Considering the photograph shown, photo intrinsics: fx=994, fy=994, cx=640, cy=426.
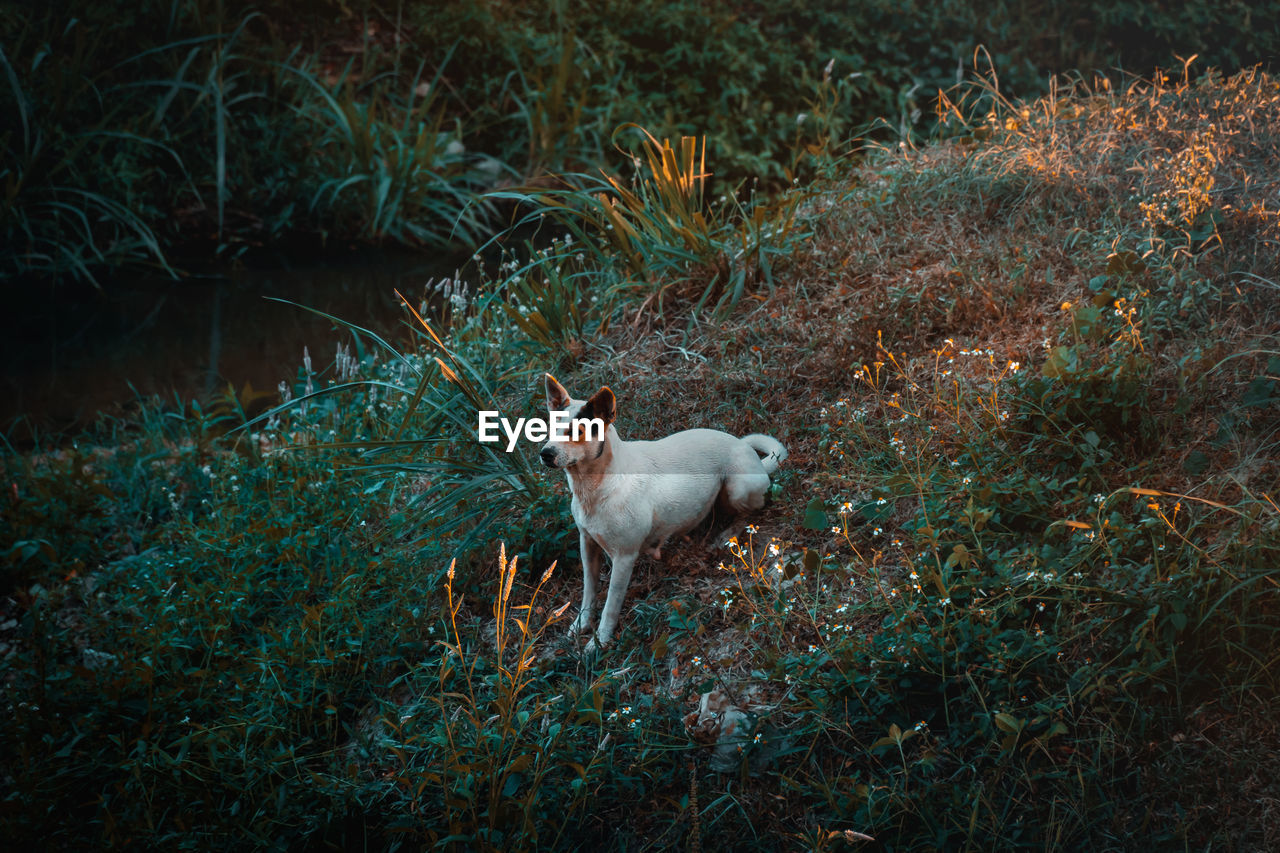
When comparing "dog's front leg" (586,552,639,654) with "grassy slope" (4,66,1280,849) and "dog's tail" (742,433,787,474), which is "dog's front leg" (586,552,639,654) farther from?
"dog's tail" (742,433,787,474)

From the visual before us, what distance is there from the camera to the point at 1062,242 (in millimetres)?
4195

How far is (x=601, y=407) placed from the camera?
283 centimetres

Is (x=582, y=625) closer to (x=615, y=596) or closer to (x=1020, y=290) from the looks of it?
(x=615, y=596)

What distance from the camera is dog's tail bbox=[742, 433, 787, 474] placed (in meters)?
3.41

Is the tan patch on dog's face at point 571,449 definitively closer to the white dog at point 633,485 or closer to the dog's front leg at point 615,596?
the white dog at point 633,485

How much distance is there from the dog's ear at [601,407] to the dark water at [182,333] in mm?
3083

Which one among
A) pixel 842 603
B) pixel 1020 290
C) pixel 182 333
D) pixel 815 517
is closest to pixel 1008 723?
pixel 842 603

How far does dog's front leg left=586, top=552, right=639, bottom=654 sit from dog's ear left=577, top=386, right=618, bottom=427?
0.48 m

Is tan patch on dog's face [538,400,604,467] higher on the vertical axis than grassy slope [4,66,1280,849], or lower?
higher

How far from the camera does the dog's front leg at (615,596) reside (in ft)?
10.0

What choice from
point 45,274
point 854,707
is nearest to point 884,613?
point 854,707

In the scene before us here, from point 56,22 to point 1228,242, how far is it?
29.4 ft

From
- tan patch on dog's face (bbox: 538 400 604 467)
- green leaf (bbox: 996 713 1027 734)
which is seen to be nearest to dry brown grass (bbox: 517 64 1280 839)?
green leaf (bbox: 996 713 1027 734)

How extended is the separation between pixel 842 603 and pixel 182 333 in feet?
18.0
